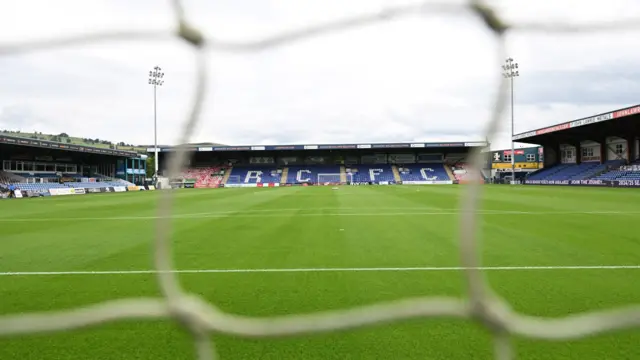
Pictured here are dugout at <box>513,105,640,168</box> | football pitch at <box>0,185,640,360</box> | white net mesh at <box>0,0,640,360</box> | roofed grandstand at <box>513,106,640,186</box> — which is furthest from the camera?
roofed grandstand at <box>513,106,640,186</box>

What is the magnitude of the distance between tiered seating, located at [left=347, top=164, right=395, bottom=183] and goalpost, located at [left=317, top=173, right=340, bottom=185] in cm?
→ 155

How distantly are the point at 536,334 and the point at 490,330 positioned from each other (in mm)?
184

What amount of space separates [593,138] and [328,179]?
90.5 ft

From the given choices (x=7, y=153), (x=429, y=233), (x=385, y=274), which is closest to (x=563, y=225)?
(x=429, y=233)

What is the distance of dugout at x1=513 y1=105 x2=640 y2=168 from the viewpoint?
2847cm

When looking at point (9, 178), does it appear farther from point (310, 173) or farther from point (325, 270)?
point (325, 270)

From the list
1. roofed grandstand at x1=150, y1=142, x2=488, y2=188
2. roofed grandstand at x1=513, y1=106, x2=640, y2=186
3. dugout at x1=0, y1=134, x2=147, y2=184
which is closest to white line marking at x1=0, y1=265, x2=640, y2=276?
roofed grandstand at x1=513, y1=106, x2=640, y2=186

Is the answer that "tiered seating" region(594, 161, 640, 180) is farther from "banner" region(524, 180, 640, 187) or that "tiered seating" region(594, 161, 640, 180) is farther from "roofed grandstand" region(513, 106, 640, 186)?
"banner" region(524, 180, 640, 187)

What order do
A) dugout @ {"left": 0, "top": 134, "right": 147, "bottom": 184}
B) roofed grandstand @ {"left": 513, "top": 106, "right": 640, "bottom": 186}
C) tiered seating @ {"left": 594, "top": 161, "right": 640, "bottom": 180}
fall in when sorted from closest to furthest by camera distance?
roofed grandstand @ {"left": 513, "top": 106, "right": 640, "bottom": 186} → tiered seating @ {"left": 594, "top": 161, "right": 640, "bottom": 180} → dugout @ {"left": 0, "top": 134, "right": 147, "bottom": 184}

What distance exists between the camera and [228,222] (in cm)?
944

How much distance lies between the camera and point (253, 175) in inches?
2077

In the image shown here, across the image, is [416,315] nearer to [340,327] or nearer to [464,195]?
[340,327]

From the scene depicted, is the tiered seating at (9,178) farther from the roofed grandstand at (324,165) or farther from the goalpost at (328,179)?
the goalpost at (328,179)

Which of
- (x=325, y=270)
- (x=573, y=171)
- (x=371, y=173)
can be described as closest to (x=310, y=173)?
(x=371, y=173)
